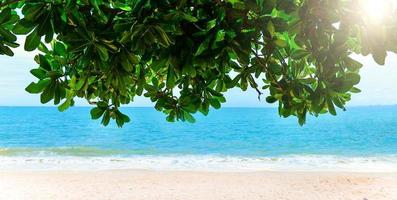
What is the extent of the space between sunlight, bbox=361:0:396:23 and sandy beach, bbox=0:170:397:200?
12.0 meters

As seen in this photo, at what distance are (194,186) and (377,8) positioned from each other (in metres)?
14.0

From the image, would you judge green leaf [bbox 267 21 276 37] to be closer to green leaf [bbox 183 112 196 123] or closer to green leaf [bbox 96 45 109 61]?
green leaf [bbox 96 45 109 61]

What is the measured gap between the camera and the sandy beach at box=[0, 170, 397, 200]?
557 inches

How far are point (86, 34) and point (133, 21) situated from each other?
222mm

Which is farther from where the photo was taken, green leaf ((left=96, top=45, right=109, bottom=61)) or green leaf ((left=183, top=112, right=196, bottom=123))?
green leaf ((left=183, top=112, right=196, bottom=123))

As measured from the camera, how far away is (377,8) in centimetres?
207

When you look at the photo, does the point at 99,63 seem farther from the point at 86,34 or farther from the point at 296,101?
the point at 296,101

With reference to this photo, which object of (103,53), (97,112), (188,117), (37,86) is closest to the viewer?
(103,53)

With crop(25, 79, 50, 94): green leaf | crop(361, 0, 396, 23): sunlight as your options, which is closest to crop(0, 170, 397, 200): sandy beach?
crop(25, 79, 50, 94): green leaf

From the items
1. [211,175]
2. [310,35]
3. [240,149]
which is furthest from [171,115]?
[240,149]

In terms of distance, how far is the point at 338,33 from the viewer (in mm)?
2170

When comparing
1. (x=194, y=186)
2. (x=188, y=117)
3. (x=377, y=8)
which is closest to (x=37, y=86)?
(x=188, y=117)

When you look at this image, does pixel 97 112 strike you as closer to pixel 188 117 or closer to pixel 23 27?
pixel 188 117

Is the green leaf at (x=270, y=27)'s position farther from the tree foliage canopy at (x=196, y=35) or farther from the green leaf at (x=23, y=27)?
the green leaf at (x=23, y=27)
